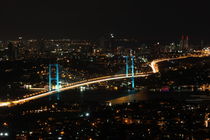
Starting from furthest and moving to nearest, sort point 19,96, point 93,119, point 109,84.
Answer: point 109,84
point 19,96
point 93,119

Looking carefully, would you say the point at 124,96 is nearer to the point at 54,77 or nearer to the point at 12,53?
the point at 54,77

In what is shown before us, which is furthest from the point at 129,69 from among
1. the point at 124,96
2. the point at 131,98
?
the point at 131,98

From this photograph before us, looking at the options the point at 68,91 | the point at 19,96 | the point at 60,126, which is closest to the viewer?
the point at 60,126

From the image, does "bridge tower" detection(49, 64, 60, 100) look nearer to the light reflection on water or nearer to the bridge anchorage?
the light reflection on water

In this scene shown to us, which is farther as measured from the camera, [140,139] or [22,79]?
[22,79]

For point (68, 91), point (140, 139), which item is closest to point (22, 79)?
point (68, 91)

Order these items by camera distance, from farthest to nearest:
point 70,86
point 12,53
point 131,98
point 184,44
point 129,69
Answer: point 184,44
point 12,53
point 129,69
point 70,86
point 131,98

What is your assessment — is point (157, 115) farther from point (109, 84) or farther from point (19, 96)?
point (109, 84)

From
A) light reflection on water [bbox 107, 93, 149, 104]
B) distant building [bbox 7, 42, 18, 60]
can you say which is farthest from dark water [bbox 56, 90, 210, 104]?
distant building [bbox 7, 42, 18, 60]

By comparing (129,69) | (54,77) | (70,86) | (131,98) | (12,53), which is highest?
(12,53)

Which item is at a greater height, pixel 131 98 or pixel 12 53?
pixel 12 53

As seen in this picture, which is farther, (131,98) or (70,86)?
(70,86)
